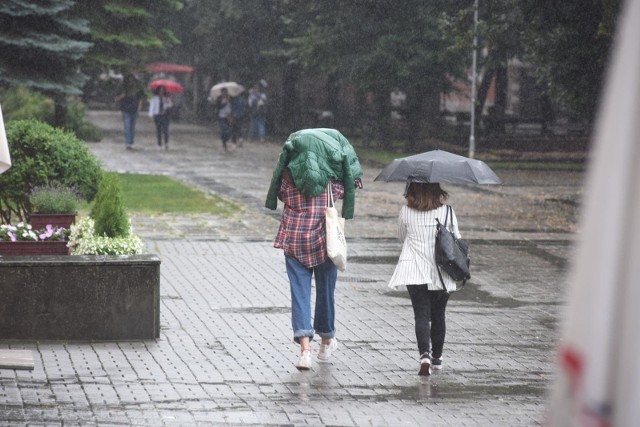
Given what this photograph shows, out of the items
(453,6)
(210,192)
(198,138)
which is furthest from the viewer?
(198,138)

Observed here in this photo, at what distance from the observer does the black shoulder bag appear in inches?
340

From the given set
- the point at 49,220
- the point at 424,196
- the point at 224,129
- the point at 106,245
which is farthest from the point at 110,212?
the point at 224,129

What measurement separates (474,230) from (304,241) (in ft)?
34.4

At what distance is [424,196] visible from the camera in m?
8.89

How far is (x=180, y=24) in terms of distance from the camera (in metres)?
52.4

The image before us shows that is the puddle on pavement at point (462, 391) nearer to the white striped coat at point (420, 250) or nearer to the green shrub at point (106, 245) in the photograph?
the white striped coat at point (420, 250)

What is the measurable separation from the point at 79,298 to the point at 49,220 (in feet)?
9.39

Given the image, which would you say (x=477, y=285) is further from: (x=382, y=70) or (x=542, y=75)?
(x=382, y=70)

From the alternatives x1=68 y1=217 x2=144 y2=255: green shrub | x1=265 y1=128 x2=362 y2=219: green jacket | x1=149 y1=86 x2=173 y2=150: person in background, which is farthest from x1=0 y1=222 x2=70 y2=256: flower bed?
x1=149 y1=86 x2=173 y2=150: person in background

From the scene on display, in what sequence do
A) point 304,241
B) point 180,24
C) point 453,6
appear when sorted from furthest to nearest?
1. point 180,24
2. point 453,6
3. point 304,241

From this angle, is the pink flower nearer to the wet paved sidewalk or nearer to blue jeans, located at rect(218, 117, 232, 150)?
the wet paved sidewalk

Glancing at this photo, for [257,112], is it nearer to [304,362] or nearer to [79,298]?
[79,298]

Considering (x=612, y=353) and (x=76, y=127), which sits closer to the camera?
(x=612, y=353)


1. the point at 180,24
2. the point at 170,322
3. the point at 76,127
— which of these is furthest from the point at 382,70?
the point at 170,322
